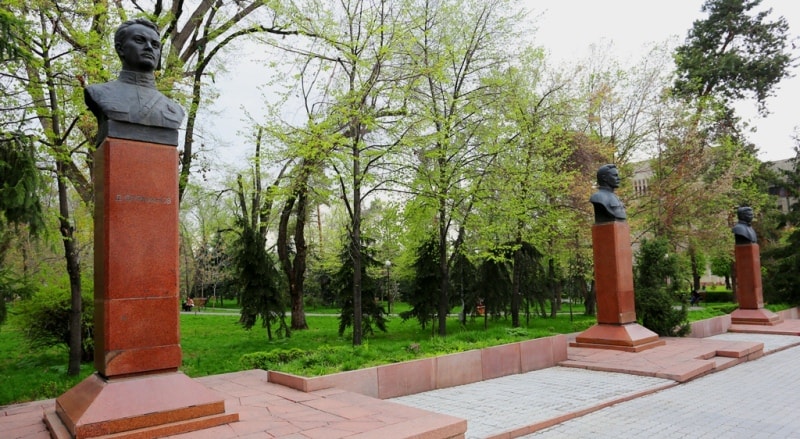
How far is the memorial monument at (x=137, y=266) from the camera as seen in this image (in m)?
4.79

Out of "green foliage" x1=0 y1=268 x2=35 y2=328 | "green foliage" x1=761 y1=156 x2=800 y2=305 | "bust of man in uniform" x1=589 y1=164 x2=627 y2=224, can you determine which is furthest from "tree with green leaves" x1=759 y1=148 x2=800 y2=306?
"green foliage" x1=0 y1=268 x2=35 y2=328

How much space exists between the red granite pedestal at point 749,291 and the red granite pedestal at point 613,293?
6.29 m

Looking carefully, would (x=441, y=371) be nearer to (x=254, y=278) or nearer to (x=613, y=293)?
(x=613, y=293)

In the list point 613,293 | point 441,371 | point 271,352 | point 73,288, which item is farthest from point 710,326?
point 73,288

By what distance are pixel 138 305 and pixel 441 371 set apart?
448 cm

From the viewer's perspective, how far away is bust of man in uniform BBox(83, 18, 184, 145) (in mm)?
5168

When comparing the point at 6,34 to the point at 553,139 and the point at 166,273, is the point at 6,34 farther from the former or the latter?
the point at 553,139

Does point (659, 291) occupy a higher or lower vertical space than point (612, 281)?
lower

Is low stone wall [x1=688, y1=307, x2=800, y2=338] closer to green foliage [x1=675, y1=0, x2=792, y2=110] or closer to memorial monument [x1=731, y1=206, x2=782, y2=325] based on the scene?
memorial monument [x1=731, y1=206, x2=782, y2=325]

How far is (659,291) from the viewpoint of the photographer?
41.5ft

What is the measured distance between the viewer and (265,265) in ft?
48.3

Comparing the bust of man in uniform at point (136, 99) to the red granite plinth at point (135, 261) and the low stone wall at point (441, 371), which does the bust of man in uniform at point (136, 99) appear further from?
the low stone wall at point (441, 371)

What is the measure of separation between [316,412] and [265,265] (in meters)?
9.64

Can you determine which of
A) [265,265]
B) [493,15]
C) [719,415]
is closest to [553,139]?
Answer: [493,15]
